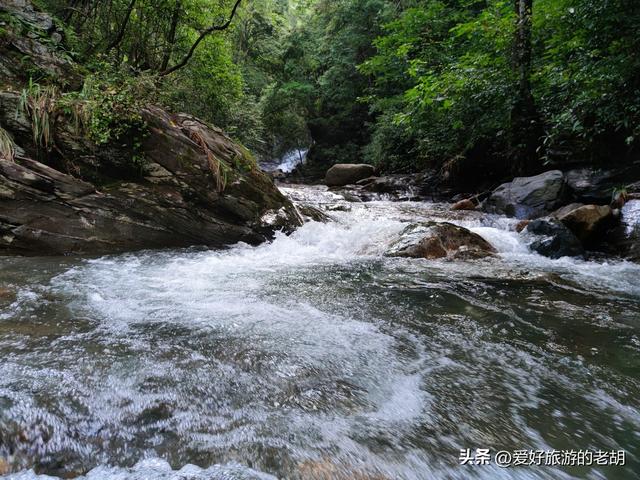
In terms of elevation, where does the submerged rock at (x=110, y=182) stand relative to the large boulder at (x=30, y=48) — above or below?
below

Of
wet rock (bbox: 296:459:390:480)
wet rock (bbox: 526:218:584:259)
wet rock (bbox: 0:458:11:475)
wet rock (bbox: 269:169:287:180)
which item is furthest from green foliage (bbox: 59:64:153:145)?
wet rock (bbox: 269:169:287:180)

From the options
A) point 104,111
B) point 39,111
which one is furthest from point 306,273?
point 39,111

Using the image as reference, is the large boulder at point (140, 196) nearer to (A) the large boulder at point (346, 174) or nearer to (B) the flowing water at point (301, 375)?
(B) the flowing water at point (301, 375)

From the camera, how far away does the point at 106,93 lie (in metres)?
5.36

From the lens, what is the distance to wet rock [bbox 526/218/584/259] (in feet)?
18.9

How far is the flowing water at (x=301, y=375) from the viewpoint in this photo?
1606 millimetres

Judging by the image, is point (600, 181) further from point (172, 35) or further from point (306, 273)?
point (172, 35)

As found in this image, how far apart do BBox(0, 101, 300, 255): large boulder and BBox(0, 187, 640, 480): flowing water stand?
0.67m

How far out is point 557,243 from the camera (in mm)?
5801

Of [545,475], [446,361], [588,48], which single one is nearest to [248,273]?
[446,361]

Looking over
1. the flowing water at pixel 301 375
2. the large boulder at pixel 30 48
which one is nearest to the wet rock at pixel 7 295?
the flowing water at pixel 301 375

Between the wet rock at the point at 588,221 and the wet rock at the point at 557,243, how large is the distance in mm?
269

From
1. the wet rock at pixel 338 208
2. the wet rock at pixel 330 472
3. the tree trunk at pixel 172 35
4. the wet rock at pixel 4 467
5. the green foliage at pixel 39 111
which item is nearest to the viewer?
the wet rock at pixel 4 467

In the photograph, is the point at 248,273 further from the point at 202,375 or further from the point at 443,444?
the point at 443,444
